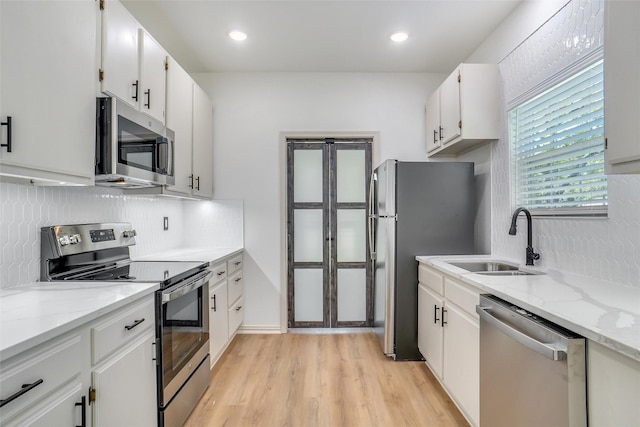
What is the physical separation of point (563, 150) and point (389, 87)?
6.43ft

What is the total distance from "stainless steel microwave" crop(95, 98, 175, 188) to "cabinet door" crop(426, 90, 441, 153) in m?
2.36

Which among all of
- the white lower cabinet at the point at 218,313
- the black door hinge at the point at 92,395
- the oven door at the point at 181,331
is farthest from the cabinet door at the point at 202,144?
the black door hinge at the point at 92,395

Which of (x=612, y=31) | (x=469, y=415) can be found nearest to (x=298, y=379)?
(x=469, y=415)

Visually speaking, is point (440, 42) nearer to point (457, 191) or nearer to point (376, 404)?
point (457, 191)

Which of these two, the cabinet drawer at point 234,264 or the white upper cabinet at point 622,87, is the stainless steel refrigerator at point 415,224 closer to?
the cabinet drawer at point 234,264

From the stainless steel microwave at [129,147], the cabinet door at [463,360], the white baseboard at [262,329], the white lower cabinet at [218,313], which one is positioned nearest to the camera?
the stainless steel microwave at [129,147]

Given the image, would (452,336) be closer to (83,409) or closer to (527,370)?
(527,370)

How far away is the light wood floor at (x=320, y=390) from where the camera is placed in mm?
1972

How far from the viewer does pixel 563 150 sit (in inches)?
75.7

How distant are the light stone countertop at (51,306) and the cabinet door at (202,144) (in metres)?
1.49

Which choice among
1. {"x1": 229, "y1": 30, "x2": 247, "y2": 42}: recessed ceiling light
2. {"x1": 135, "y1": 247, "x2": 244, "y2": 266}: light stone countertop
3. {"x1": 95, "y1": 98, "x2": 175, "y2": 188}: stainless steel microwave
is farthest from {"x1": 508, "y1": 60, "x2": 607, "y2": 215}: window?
{"x1": 95, "y1": 98, "x2": 175, "y2": 188}: stainless steel microwave

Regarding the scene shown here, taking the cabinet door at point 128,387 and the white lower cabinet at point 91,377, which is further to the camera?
the cabinet door at point 128,387

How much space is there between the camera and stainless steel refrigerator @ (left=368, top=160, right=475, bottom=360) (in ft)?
8.82

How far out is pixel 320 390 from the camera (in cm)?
229
